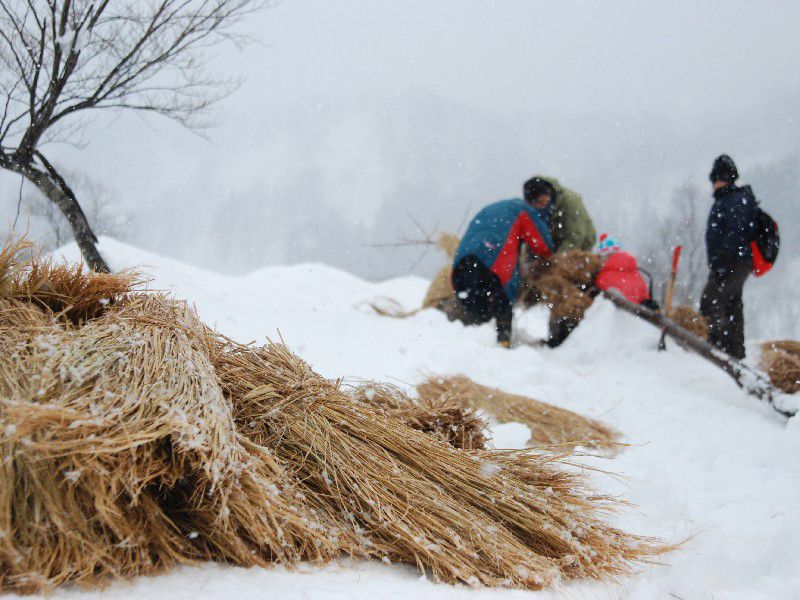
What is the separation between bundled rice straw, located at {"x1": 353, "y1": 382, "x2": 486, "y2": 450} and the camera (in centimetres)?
204

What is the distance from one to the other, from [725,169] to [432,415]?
4469mm

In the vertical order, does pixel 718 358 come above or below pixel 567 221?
below

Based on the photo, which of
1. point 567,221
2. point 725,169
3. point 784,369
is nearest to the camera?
point 784,369

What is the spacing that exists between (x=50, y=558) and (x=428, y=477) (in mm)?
949

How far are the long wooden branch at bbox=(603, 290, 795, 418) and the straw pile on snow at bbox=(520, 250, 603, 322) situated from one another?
43 centimetres

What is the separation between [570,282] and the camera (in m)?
5.70

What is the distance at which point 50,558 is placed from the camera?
106 centimetres

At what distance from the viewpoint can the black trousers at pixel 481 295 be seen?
18.6 ft

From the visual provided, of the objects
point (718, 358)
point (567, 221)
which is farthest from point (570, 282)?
point (718, 358)

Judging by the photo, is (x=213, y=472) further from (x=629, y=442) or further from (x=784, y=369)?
(x=784, y=369)

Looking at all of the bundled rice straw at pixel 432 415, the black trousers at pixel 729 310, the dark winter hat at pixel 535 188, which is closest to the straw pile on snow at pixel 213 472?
the bundled rice straw at pixel 432 415

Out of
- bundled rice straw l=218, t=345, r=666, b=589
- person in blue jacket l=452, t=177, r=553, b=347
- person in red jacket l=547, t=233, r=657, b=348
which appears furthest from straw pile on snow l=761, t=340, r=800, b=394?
bundled rice straw l=218, t=345, r=666, b=589

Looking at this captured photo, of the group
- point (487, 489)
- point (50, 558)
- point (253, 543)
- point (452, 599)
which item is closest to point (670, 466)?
point (487, 489)

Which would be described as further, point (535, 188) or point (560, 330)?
point (535, 188)
